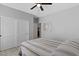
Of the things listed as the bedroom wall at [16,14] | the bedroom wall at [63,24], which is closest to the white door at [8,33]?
the bedroom wall at [16,14]

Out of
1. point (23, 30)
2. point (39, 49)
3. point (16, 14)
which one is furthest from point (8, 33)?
point (39, 49)

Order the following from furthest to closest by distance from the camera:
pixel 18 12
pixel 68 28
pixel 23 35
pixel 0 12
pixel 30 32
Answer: pixel 30 32 → pixel 23 35 → pixel 18 12 → pixel 68 28 → pixel 0 12

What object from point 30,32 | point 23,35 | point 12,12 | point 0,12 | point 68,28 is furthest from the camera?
point 30,32

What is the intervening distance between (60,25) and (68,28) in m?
0.56

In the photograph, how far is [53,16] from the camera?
174 inches

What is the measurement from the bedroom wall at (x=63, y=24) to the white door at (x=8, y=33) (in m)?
2.40

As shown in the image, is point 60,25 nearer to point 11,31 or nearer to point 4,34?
point 11,31

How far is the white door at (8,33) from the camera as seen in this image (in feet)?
10.8

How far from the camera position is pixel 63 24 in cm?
374

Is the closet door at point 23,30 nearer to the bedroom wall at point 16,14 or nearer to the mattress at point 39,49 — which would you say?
the bedroom wall at point 16,14

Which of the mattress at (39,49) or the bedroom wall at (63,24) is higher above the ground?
the bedroom wall at (63,24)

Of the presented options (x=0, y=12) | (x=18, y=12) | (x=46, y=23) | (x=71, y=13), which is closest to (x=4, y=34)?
(x=0, y=12)

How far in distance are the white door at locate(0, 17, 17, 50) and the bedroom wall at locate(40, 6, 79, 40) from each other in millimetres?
2395

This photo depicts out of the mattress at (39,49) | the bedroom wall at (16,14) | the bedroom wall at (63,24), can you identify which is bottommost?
the mattress at (39,49)
